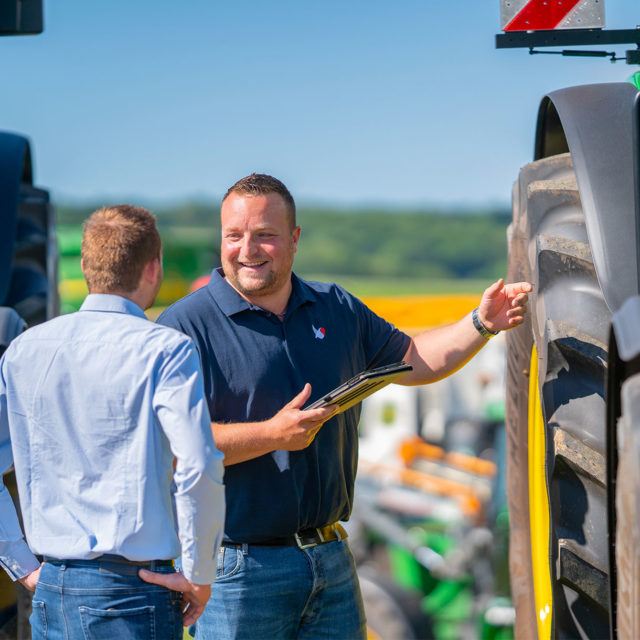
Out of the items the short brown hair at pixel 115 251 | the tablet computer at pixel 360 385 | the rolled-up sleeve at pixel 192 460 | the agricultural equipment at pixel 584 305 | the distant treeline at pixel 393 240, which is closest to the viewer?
the agricultural equipment at pixel 584 305

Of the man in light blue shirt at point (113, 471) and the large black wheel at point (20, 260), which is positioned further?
the large black wheel at point (20, 260)

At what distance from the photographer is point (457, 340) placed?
297 centimetres

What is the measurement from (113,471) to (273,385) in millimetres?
605

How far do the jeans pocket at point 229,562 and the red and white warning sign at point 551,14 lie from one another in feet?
5.53

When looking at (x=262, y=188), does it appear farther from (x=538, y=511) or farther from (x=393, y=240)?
(x=393, y=240)

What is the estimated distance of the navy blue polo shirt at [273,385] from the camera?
2.63m

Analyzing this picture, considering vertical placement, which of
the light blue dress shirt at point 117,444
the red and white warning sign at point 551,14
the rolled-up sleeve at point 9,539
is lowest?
the rolled-up sleeve at point 9,539

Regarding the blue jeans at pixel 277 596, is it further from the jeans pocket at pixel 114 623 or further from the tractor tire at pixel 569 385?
the tractor tire at pixel 569 385

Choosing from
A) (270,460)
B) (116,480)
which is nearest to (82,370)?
(116,480)

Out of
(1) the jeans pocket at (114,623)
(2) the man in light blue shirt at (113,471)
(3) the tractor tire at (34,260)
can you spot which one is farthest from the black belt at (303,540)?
(3) the tractor tire at (34,260)

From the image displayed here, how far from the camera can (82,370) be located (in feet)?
7.23

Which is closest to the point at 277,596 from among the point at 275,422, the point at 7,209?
the point at 275,422

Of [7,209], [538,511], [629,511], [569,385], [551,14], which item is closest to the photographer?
[629,511]

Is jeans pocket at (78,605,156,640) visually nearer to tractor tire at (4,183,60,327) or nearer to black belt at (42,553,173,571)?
black belt at (42,553,173,571)
